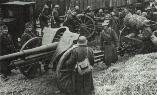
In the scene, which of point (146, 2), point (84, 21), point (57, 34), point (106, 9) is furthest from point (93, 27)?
point (146, 2)

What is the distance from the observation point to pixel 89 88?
899cm

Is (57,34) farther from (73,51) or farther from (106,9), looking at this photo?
(106,9)

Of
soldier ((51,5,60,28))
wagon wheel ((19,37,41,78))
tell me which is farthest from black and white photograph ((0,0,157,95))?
soldier ((51,5,60,28))

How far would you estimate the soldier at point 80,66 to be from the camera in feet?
28.2

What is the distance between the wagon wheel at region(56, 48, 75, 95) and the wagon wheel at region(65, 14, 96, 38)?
616 cm

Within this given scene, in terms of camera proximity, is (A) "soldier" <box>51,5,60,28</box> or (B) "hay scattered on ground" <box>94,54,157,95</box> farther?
(A) "soldier" <box>51,5,60,28</box>

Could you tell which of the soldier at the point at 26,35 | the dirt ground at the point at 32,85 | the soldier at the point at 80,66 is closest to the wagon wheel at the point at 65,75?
the soldier at the point at 80,66

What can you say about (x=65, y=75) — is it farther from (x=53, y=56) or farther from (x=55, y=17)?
(x=55, y=17)

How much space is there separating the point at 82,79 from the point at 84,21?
7.16 m

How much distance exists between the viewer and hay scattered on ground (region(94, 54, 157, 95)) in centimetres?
899

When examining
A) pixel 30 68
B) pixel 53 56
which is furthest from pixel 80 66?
pixel 30 68

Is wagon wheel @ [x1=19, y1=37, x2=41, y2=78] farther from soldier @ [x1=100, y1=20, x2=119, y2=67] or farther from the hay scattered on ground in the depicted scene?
soldier @ [x1=100, y1=20, x2=119, y2=67]

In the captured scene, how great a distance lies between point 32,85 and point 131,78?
3.24 meters

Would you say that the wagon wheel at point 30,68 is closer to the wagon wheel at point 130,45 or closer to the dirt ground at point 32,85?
the dirt ground at point 32,85
